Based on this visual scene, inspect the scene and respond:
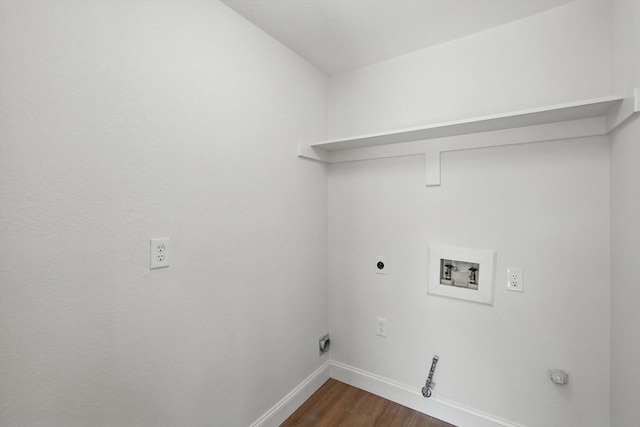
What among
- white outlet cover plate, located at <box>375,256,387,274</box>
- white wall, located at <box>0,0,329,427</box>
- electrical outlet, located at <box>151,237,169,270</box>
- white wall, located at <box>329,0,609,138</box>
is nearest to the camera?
white wall, located at <box>0,0,329,427</box>

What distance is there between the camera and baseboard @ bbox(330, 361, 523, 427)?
169 cm

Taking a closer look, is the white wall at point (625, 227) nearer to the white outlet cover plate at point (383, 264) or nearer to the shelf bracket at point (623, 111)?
the shelf bracket at point (623, 111)

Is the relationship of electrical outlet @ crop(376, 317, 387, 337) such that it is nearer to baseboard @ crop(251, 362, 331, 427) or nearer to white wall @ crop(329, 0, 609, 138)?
baseboard @ crop(251, 362, 331, 427)

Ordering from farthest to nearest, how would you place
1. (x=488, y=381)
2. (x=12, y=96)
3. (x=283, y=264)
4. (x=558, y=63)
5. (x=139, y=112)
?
(x=283, y=264) < (x=488, y=381) < (x=558, y=63) < (x=139, y=112) < (x=12, y=96)

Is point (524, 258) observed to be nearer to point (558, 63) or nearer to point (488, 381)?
point (488, 381)

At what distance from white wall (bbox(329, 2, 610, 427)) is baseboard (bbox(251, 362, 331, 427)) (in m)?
0.25

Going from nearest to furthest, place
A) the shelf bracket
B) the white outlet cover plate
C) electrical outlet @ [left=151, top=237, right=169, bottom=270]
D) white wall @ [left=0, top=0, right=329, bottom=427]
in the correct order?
white wall @ [left=0, top=0, right=329, bottom=427]
the shelf bracket
electrical outlet @ [left=151, top=237, right=169, bottom=270]
the white outlet cover plate

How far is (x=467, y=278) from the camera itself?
5.73ft

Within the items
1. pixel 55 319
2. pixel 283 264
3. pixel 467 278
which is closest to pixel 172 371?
pixel 55 319

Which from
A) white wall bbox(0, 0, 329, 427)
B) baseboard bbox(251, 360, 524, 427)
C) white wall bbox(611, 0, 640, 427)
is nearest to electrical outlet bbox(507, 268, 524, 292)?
white wall bbox(611, 0, 640, 427)

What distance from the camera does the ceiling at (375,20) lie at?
145cm

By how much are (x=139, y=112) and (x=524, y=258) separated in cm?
208

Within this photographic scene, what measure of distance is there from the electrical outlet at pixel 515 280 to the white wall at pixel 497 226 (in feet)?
0.10

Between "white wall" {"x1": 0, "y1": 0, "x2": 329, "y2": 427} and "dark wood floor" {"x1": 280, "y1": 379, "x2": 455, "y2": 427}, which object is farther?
"dark wood floor" {"x1": 280, "y1": 379, "x2": 455, "y2": 427}
